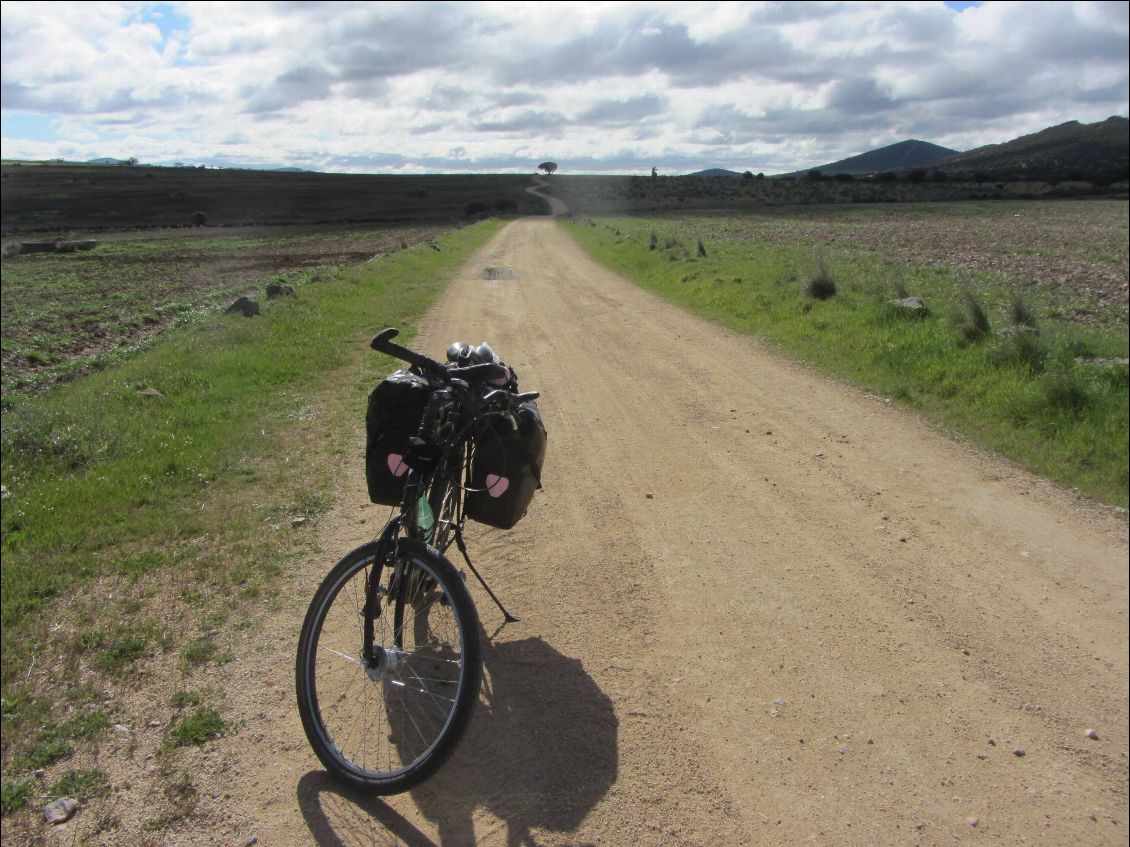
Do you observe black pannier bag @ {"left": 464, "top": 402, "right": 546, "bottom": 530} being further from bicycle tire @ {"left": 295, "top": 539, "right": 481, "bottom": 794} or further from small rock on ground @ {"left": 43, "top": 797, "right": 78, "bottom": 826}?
small rock on ground @ {"left": 43, "top": 797, "right": 78, "bottom": 826}

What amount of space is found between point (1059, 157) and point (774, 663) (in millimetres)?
124923

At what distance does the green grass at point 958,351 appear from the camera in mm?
6438

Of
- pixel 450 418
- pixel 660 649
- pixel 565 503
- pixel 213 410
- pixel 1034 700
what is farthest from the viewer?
pixel 213 410

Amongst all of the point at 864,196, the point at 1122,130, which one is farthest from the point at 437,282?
the point at 1122,130

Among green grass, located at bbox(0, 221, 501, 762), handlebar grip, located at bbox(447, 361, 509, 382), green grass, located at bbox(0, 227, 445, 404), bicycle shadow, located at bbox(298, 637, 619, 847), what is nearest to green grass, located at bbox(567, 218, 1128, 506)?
bicycle shadow, located at bbox(298, 637, 619, 847)

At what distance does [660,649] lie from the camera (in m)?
4.05

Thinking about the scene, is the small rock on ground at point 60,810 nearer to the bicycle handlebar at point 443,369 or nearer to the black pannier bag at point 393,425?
the black pannier bag at point 393,425

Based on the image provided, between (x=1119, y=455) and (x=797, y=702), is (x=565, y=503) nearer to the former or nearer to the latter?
(x=797, y=702)

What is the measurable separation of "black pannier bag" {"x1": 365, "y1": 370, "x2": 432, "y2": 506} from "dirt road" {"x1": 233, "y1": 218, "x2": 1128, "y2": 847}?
107 centimetres

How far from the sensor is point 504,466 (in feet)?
12.1

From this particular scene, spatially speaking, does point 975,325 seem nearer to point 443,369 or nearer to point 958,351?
point 958,351

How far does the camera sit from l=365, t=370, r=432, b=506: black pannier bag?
3617 mm

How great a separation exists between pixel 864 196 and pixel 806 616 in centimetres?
7261

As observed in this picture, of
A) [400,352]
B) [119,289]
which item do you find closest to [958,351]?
[400,352]
